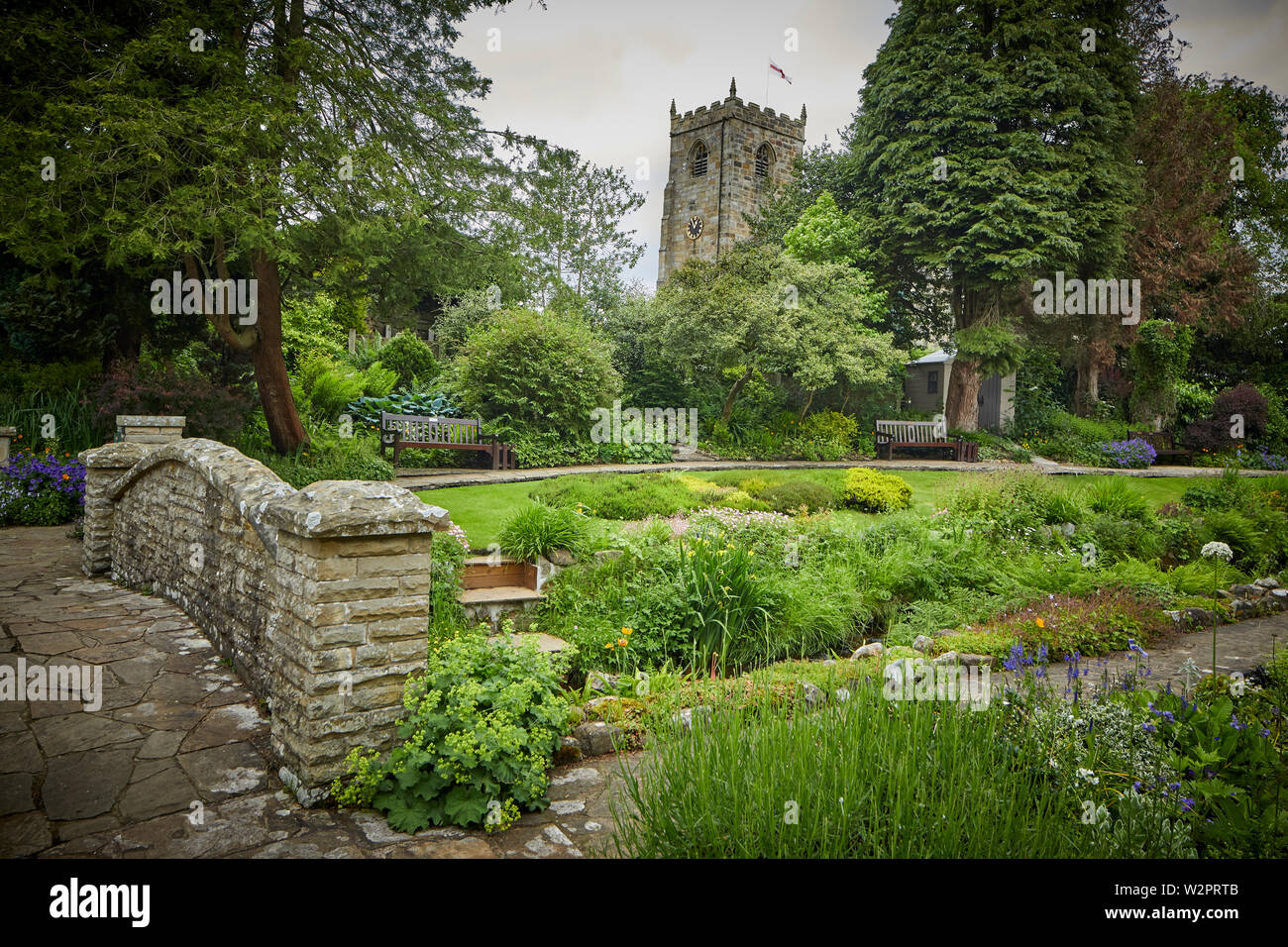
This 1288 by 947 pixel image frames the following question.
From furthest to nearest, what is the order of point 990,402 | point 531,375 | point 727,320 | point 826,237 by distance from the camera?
point 990,402, point 826,237, point 727,320, point 531,375

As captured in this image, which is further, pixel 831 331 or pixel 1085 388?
pixel 1085 388

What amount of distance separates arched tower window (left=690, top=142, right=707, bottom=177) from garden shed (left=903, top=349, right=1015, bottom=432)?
16.9m

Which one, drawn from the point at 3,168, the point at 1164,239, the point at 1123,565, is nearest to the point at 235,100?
the point at 3,168

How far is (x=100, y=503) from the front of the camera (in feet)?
21.2

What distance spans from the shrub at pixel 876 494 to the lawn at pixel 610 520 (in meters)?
0.26

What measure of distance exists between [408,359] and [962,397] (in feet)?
48.9

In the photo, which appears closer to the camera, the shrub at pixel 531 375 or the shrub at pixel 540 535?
the shrub at pixel 540 535

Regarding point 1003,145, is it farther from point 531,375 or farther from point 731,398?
point 531,375

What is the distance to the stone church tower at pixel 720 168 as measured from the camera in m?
32.7

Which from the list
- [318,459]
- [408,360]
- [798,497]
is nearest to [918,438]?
[798,497]

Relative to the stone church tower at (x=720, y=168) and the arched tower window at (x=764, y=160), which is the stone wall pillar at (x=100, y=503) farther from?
the arched tower window at (x=764, y=160)

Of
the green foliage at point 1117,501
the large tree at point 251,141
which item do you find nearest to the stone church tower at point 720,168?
the large tree at point 251,141

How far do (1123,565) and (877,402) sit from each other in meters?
12.5
